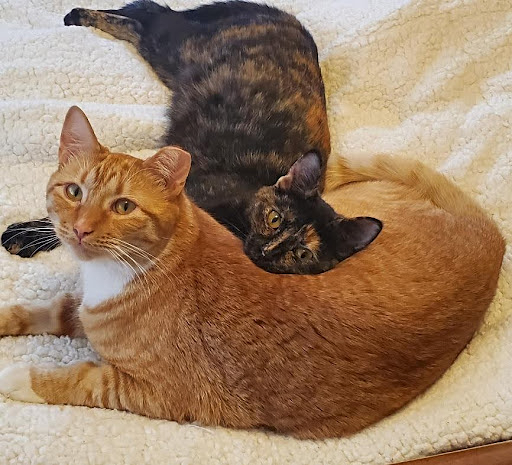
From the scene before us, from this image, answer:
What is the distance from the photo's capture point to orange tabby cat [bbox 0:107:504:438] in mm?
1285

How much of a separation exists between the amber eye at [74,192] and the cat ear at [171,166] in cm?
14

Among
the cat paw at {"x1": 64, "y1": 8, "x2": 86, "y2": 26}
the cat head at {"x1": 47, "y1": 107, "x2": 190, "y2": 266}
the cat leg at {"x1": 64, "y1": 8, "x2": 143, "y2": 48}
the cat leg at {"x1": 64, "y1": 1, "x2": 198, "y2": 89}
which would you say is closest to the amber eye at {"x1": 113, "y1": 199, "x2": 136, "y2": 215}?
the cat head at {"x1": 47, "y1": 107, "x2": 190, "y2": 266}

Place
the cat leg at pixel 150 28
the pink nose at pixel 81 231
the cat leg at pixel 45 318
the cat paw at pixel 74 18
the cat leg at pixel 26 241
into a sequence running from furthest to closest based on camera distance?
the cat paw at pixel 74 18 → the cat leg at pixel 150 28 → the cat leg at pixel 26 241 → the cat leg at pixel 45 318 → the pink nose at pixel 81 231

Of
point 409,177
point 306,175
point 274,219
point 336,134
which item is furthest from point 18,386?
point 336,134

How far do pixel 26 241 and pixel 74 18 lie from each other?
94 cm

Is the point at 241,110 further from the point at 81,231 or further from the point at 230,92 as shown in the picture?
the point at 81,231

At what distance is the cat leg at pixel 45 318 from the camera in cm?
148

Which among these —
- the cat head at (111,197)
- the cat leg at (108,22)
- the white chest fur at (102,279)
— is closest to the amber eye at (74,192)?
the cat head at (111,197)

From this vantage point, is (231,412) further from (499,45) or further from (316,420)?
(499,45)

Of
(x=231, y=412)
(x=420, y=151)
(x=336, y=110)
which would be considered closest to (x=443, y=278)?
(x=231, y=412)

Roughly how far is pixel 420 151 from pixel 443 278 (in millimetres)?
687

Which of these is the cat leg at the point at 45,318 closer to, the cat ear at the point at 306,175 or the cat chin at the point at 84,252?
the cat chin at the point at 84,252

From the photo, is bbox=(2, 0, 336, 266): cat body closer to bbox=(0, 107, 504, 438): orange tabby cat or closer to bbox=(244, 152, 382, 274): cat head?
bbox=(244, 152, 382, 274): cat head

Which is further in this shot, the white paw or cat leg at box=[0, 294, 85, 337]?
cat leg at box=[0, 294, 85, 337]
